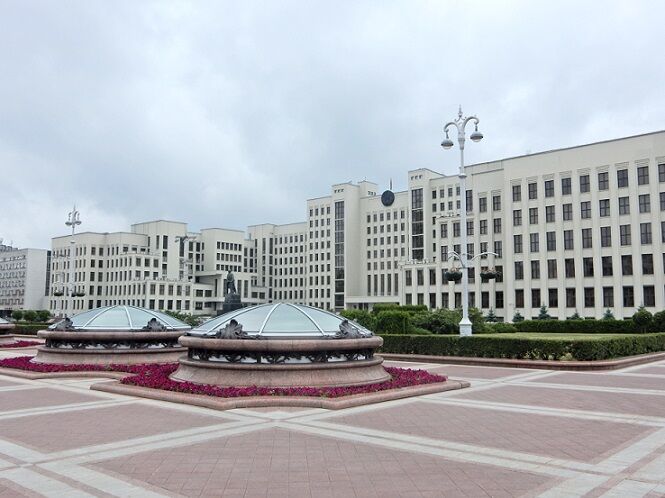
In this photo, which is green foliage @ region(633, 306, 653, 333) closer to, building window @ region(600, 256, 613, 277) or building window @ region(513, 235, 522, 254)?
building window @ region(600, 256, 613, 277)

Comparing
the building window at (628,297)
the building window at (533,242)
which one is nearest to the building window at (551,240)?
the building window at (533,242)

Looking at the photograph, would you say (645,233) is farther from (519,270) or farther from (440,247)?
(440,247)

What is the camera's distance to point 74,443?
7.71 m

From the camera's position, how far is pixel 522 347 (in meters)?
20.2

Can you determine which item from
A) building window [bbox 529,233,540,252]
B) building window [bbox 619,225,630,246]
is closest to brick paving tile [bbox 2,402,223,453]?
building window [bbox 619,225,630,246]

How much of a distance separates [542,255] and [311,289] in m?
56.7

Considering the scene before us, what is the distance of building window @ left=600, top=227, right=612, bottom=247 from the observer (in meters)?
58.0

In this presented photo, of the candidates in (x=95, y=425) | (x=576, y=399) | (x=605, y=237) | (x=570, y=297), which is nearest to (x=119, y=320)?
(x=95, y=425)

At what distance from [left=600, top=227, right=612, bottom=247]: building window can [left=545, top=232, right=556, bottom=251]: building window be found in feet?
15.4

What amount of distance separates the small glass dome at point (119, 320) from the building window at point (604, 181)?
5139cm

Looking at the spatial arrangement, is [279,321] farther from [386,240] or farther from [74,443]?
[386,240]

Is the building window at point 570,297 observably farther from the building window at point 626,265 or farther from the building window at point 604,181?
the building window at point 604,181

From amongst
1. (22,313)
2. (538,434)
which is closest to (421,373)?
(538,434)

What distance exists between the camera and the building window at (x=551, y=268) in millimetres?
Answer: 60884
